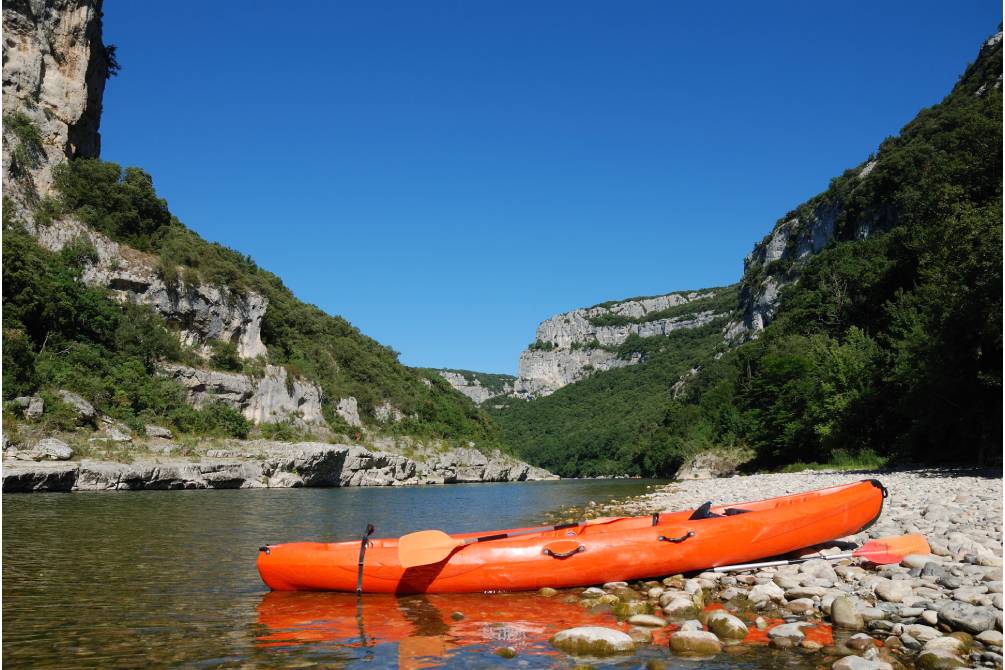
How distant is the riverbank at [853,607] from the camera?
5.86 m

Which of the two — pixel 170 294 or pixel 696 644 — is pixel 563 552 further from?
pixel 170 294

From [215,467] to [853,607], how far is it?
37.7 metres

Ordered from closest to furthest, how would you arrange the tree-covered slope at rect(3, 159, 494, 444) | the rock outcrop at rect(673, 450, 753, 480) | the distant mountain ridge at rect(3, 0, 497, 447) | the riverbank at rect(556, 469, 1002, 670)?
the riverbank at rect(556, 469, 1002, 670)
the tree-covered slope at rect(3, 159, 494, 444)
the distant mountain ridge at rect(3, 0, 497, 447)
the rock outcrop at rect(673, 450, 753, 480)

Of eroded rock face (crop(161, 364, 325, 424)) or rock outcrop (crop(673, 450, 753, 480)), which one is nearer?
eroded rock face (crop(161, 364, 325, 424))

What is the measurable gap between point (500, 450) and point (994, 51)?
73.5m

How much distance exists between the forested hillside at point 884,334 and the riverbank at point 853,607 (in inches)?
483

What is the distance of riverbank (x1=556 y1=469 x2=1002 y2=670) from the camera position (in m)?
5.86

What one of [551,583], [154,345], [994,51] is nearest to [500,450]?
[154,345]

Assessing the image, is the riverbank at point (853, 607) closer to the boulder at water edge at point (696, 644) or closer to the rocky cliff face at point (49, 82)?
the boulder at water edge at point (696, 644)

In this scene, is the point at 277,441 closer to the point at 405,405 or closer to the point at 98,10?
the point at 405,405

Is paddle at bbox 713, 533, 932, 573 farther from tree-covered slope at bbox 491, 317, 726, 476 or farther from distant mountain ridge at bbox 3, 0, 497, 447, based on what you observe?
tree-covered slope at bbox 491, 317, 726, 476

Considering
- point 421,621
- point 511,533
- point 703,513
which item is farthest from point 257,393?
point 421,621

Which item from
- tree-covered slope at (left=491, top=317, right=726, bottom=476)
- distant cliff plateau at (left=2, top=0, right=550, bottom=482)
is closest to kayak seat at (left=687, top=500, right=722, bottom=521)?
distant cliff plateau at (left=2, top=0, right=550, bottom=482)

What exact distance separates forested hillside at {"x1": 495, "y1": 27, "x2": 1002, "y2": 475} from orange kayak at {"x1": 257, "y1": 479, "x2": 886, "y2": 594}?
40.5ft
